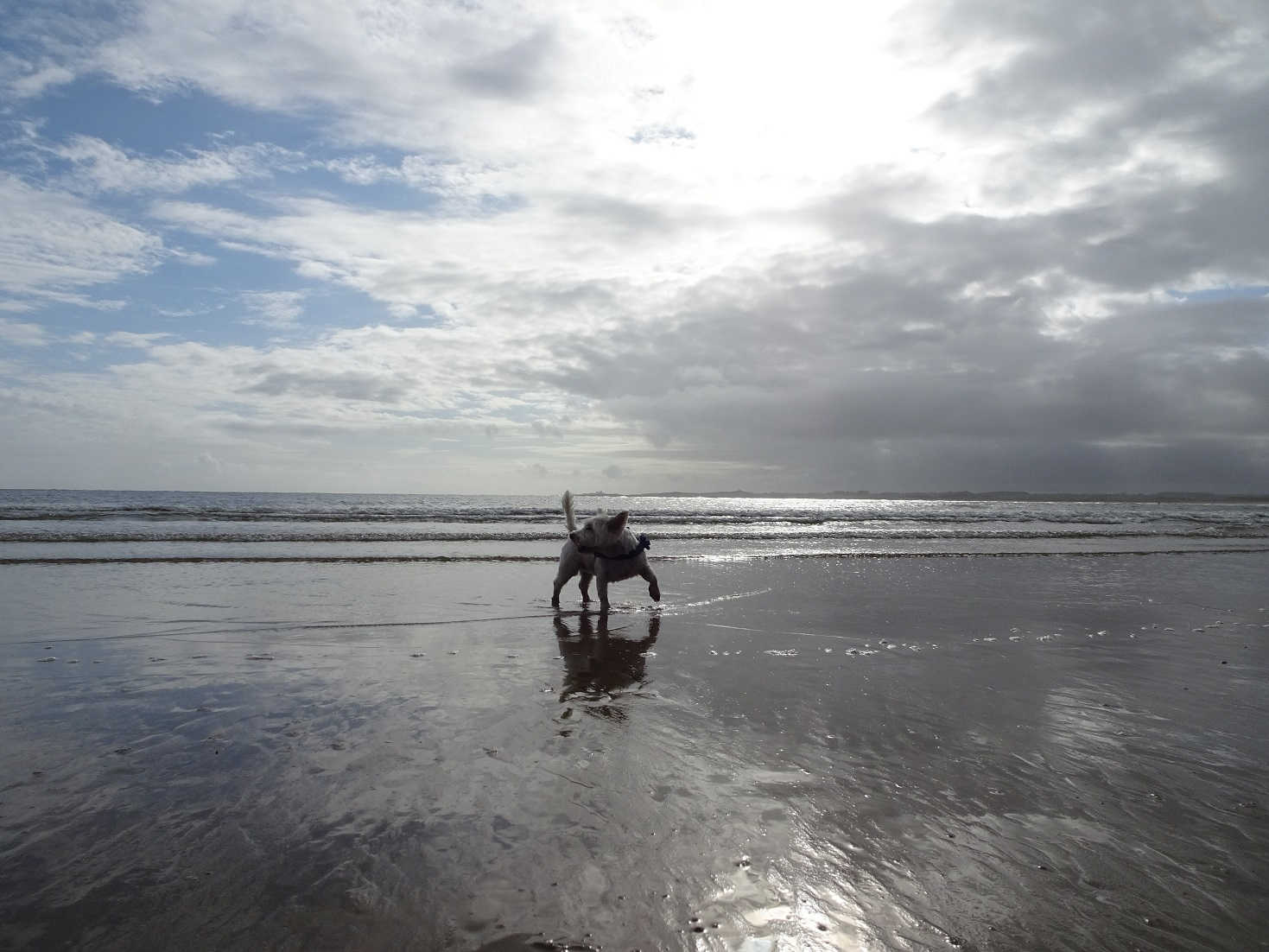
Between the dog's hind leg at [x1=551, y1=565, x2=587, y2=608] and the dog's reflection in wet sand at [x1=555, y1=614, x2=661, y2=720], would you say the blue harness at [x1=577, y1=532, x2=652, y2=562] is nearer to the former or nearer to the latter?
the dog's hind leg at [x1=551, y1=565, x2=587, y2=608]

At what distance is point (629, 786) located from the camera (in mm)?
4270

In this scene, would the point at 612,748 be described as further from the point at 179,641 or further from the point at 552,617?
the point at 179,641

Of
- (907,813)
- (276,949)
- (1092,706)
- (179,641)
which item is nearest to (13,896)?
(276,949)

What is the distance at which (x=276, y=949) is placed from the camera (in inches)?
107

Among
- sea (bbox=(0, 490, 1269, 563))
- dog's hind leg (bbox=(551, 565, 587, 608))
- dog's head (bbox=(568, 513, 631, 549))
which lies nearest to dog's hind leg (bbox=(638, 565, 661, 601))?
dog's head (bbox=(568, 513, 631, 549))

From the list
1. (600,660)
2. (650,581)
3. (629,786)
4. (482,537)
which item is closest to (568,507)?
(650,581)

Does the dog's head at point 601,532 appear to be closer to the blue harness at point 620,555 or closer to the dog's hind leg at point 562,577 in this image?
the blue harness at point 620,555

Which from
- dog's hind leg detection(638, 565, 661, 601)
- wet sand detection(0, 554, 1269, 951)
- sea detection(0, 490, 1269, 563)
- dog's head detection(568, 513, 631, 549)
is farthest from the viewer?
sea detection(0, 490, 1269, 563)

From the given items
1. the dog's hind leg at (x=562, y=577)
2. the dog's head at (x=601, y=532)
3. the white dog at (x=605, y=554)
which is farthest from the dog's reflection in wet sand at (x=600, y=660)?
the dog's head at (x=601, y=532)

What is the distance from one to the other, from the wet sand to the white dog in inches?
59.4

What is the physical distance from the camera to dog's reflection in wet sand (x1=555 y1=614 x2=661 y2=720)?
6375 millimetres

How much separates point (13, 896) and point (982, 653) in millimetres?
8270

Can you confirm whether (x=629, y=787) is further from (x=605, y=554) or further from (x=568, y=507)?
(x=568, y=507)

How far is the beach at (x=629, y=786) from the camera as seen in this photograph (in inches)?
116
